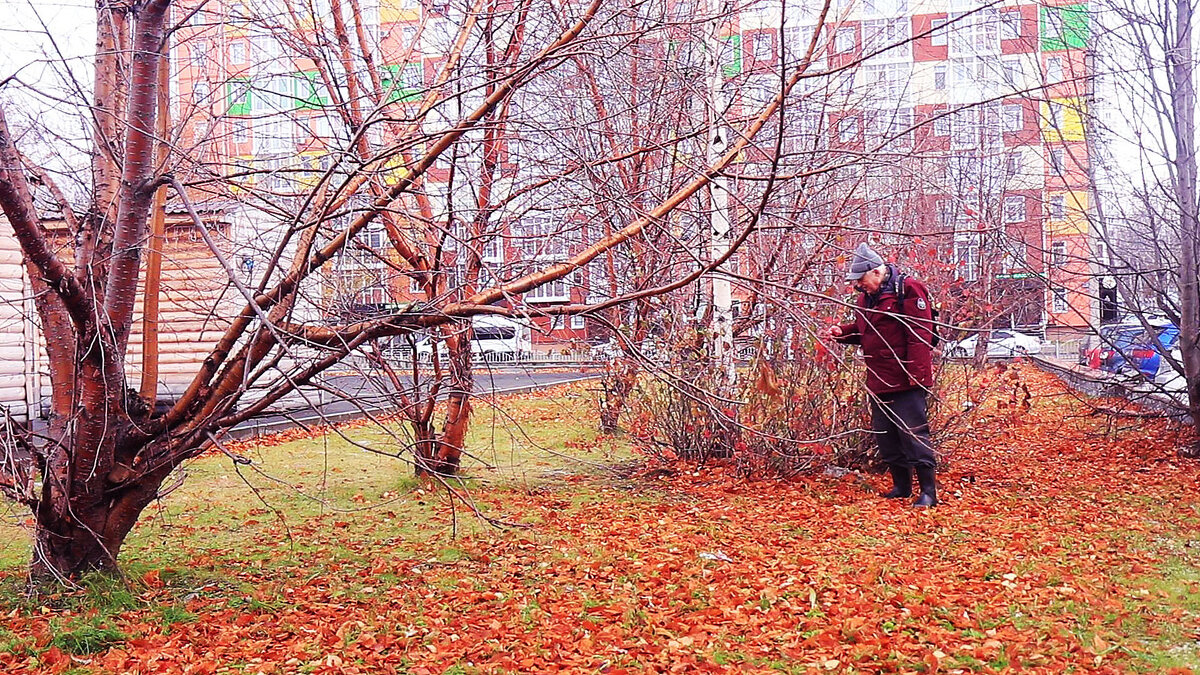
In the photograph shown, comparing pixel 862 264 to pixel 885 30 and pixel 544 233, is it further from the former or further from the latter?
pixel 885 30

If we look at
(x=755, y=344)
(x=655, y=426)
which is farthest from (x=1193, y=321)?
(x=655, y=426)

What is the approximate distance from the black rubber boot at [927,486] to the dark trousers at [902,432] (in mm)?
46

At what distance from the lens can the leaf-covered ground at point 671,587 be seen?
3.96 metres

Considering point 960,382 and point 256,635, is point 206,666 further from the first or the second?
point 960,382

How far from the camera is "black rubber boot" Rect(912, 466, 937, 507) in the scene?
679 centimetres

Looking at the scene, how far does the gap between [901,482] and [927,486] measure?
0.27 meters

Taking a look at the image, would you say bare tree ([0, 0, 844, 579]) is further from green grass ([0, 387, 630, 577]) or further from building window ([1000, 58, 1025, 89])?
building window ([1000, 58, 1025, 89])

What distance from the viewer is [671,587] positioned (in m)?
4.88

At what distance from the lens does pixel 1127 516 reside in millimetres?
6312

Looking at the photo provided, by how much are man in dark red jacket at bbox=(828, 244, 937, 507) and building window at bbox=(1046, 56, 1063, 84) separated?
354 cm

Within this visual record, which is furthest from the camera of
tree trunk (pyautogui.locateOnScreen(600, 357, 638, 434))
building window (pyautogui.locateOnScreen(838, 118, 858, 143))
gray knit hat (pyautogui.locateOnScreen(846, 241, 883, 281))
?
building window (pyautogui.locateOnScreen(838, 118, 858, 143))

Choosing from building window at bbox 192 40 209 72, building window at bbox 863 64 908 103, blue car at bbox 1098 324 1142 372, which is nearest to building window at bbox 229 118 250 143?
building window at bbox 192 40 209 72

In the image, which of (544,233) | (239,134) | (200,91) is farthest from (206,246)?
(544,233)

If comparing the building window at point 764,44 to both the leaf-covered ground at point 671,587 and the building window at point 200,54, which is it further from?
the building window at point 200,54
